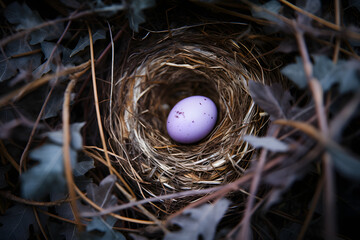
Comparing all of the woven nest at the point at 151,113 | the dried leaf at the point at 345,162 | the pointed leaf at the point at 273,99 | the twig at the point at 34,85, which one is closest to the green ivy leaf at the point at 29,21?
the twig at the point at 34,85

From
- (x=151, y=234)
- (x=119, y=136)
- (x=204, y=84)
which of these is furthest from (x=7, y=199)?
(x=204, y=84)

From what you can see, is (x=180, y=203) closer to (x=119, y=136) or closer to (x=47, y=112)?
(x=119, y=136)

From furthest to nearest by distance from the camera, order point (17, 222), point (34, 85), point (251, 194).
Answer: point (17, 222), point (34, 85), point (251, 194)

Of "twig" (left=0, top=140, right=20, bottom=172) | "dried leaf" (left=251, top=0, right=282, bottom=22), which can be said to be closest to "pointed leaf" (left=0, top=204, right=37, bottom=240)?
"twig" (left=0, top=140, right=20, bottom=172)

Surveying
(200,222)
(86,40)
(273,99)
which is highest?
(86,40)

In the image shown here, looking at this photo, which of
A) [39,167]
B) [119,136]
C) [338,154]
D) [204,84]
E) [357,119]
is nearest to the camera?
[338,154]

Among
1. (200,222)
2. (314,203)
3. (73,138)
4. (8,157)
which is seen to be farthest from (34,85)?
(314,203)

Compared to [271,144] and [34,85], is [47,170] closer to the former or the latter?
[34,85]

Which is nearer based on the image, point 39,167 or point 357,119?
point 39,167
